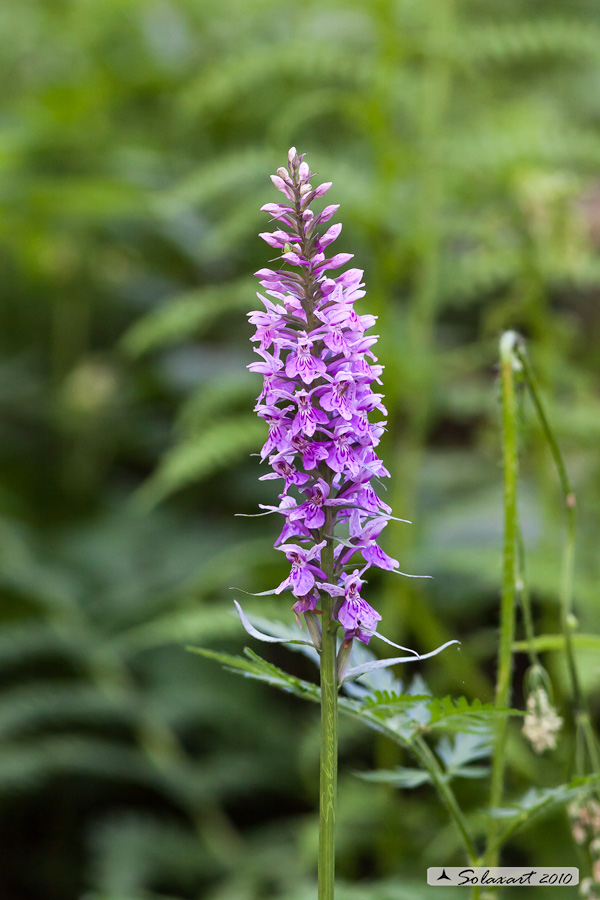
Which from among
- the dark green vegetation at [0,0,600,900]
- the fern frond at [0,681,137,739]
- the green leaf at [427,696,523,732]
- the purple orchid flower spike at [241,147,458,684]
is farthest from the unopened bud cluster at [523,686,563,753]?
the fern frond at [0,681,137,739]

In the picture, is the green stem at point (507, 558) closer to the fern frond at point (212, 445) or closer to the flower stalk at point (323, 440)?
the flower stalk at point (323, 440)

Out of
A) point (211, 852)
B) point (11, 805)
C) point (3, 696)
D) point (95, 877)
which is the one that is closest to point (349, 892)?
point (211, 852)

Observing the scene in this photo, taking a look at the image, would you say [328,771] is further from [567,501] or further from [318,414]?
[567,501]

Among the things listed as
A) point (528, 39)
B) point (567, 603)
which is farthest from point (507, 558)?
point (528, 39)

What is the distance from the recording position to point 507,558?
1349 mm

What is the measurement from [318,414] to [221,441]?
89.7 inches

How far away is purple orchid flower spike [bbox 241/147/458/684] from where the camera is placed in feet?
3.35

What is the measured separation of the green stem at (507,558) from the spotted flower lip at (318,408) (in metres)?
0.33

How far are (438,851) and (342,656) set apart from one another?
2.12 metres

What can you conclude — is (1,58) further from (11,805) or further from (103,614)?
(11,805)

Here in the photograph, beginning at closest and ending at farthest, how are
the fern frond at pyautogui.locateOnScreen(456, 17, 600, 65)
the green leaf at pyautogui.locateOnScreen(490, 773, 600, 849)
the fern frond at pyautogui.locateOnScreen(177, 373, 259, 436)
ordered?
the green leaf at pyautogui.locateOnScreen(490, 773, 600, 849) → the fern frond at pyautogui.locateOnScreen(177, 373, 259, 436) → the fern frond at pyautogui.locateOnScreen(456, 17, 600, 65)

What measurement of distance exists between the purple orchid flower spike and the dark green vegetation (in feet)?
4.42

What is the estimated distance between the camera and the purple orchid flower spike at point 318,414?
1.02 metres

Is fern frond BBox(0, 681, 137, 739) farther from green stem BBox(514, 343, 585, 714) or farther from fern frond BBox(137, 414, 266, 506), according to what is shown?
green stem BBox(514, 343, 585, 714)
